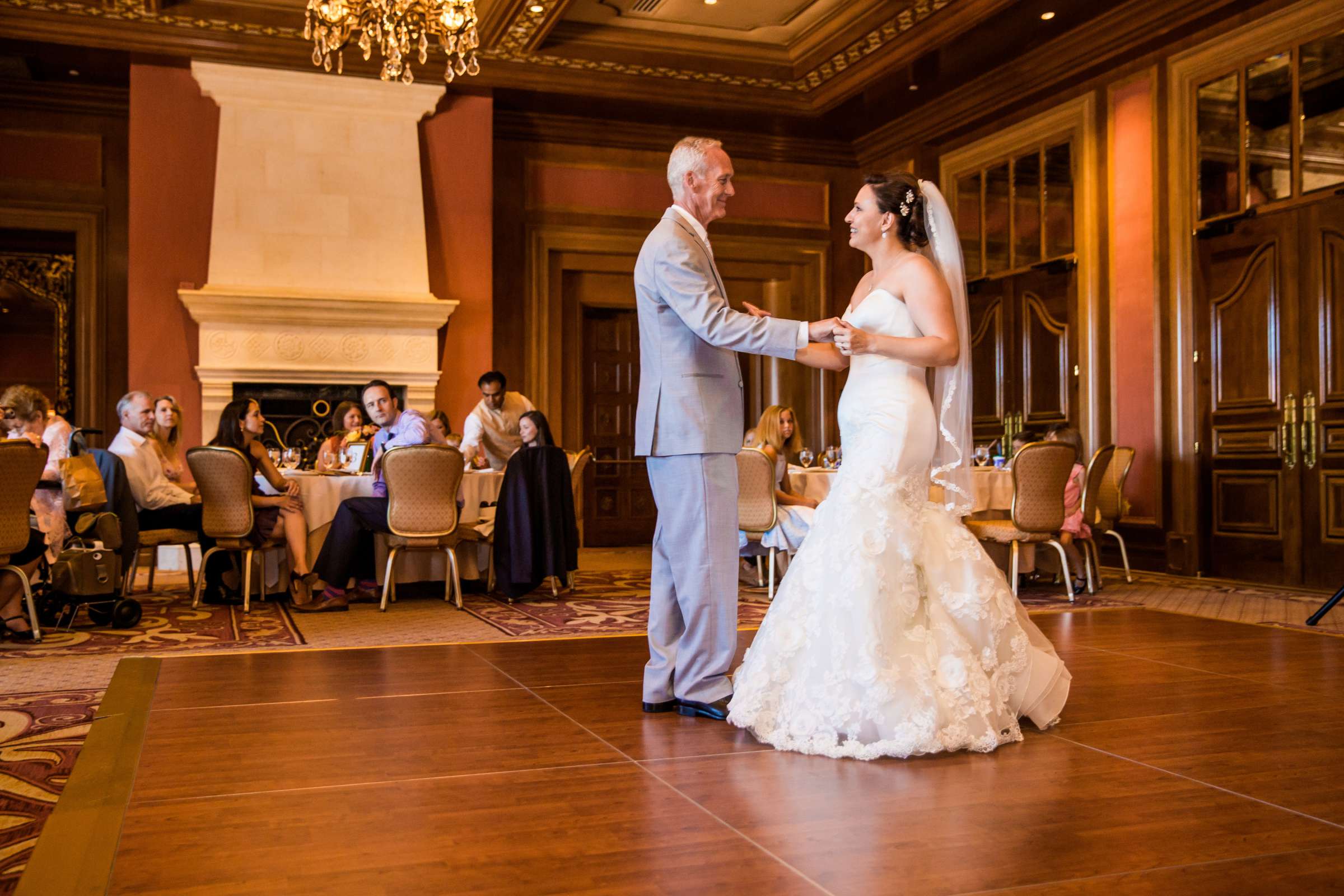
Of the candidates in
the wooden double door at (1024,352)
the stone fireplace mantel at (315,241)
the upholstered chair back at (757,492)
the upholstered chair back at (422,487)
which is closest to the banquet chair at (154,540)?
the upholstered chair back at (422,487)

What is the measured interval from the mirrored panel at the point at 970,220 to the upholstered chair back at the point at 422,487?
5.28 metres

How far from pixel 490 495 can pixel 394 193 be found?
3.44m

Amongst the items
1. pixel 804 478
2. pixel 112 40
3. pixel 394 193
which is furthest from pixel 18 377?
pixel 804 478

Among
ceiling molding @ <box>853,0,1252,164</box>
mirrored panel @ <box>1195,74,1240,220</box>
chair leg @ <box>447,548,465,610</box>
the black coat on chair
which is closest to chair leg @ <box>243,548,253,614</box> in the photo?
chair leg @ <box>447,548,465,610</box>

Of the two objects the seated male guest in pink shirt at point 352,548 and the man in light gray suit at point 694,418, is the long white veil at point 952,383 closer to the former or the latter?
the man in light gray suit at point 694,418

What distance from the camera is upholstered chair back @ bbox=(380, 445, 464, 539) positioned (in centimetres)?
611

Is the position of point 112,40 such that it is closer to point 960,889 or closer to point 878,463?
point 878,463

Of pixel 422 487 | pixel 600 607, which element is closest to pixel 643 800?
pixel 600 607

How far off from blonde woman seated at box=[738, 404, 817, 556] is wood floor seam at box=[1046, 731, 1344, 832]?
3.69 metres

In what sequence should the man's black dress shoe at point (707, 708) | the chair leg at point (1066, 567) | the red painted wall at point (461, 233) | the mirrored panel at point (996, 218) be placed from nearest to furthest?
the man's black dress shoe at point (707, 708), the chair leg at point (1066, 567), the mirrored panel at point (996, 218), the red painted wall at point (461, 233)

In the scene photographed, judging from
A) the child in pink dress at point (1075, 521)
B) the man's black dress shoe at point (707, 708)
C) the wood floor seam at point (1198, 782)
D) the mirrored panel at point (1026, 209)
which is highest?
the mirrored panel at point (1026, 209)

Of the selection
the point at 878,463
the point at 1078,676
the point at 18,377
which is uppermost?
the point at 18,377

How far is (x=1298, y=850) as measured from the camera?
212 centimetres

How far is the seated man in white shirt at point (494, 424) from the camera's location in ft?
25.2
